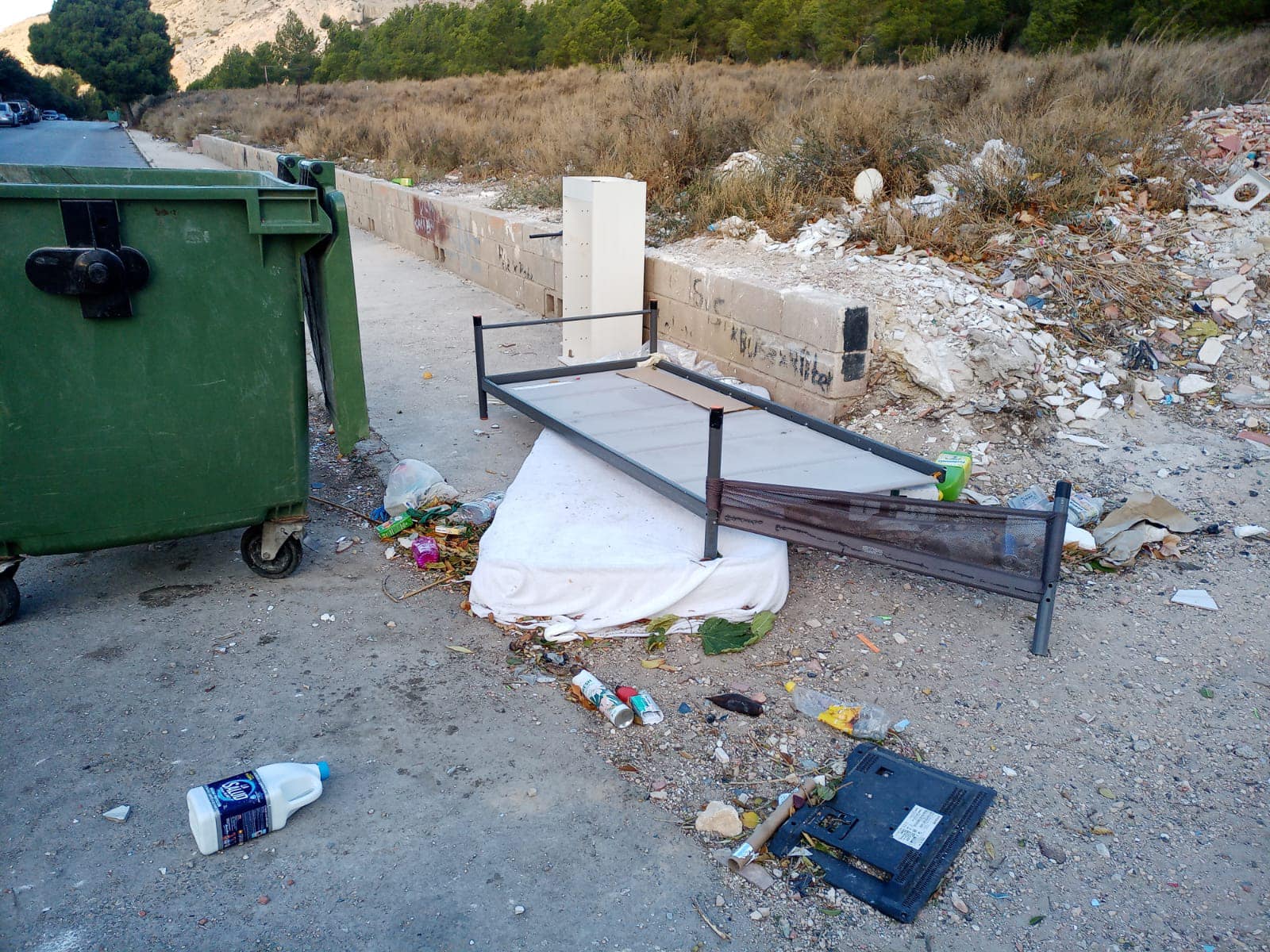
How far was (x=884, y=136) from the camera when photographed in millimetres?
7348

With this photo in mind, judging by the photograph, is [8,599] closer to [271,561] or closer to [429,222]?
[271,561]

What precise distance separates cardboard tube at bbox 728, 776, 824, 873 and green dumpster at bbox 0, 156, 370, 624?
89.4 inches

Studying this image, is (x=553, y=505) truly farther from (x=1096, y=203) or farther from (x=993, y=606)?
(x=1096, y=203)

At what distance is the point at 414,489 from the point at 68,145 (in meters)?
36.1

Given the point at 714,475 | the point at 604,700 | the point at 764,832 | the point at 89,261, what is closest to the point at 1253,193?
the point at 714,475

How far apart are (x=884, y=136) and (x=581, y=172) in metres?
3.84

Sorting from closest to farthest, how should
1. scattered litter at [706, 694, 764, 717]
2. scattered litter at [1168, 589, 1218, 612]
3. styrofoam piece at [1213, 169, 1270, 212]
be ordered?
scattered litter at [706, 694, 764, 717] → scattered litter at [1168, 589, 1218, 612] → styrofoam piece at [1213, 169, 1270, 212]

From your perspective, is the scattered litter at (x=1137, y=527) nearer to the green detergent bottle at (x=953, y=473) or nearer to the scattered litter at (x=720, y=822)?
the green detergent bottle at (x=953, y=473)

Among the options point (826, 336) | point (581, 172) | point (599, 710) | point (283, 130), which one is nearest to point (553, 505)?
point (599, 710)

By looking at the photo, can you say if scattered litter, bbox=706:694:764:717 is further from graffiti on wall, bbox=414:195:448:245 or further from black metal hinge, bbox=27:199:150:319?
graffiti on wall, bbox=414:195:448:245

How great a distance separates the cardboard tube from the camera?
230cm

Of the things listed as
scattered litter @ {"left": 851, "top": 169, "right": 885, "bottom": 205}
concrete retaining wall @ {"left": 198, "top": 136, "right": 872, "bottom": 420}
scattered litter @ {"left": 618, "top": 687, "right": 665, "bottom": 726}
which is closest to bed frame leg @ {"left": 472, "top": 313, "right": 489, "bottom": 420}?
concrete retaining wall @ {"left": 198, "top": 136, "right": 872, "bottom": 420}

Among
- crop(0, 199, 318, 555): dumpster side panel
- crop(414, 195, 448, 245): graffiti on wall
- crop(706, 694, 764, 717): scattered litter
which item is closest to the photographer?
crop(706, 694, 764, 717): scattered litter

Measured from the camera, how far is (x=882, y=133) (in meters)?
7.39
